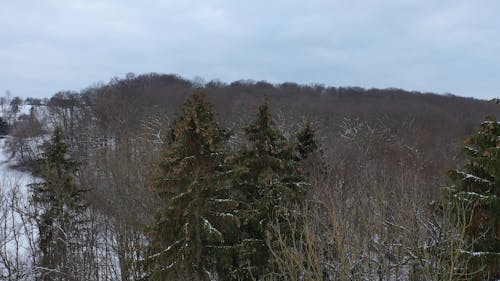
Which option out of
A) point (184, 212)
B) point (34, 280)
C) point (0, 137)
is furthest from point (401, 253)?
point (0, 137)

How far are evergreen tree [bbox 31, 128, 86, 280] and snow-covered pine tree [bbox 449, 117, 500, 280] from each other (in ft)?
49.8

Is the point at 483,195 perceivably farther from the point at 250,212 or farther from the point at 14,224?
the point at 14,224

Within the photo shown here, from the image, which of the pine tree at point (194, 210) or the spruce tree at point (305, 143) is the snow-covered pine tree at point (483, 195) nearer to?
the pine tree at point (194, 210)

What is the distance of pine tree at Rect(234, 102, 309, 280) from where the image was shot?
1320 centimetres

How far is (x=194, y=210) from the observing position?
43.3 feet

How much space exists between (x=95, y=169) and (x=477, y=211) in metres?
24.0

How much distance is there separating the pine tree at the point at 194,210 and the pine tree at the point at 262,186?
1.53 ft

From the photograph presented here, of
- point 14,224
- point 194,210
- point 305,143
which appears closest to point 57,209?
point 14,224

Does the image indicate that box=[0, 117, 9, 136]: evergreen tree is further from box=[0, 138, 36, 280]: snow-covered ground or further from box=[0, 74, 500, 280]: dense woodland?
box=[0, 74, 500, 280]: dense woodland

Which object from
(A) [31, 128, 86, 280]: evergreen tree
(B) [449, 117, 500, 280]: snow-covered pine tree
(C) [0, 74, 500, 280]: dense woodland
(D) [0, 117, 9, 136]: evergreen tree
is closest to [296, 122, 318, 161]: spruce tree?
(C) [0, 74, 500, 280]: dense woodland

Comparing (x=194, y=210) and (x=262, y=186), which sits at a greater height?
(x=262, y=186)

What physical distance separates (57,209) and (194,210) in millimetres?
9716

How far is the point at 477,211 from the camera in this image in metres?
10.4

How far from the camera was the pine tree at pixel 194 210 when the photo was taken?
1315 cm
